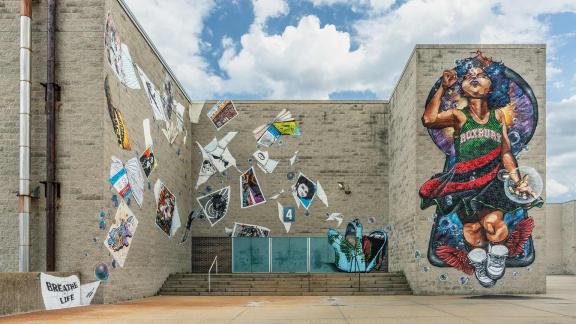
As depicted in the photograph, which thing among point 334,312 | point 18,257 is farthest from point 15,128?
point 334,312

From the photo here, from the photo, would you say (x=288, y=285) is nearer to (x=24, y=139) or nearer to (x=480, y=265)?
(x=480, y=265)

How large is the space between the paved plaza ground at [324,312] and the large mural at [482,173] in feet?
10.4

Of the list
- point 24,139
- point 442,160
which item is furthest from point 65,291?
point 442,160

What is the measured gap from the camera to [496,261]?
19.6 meters

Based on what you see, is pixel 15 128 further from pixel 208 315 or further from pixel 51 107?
pixel 208 315

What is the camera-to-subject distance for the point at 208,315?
41.6 feet

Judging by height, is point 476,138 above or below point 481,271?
above

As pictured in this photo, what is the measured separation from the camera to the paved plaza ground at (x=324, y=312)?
455 inches

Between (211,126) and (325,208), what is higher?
(211,126)

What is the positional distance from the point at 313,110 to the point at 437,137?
309 inches

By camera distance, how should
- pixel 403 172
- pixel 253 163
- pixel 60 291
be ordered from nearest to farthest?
pixel 60 291 < pixel 403 172 < pixel 253 163

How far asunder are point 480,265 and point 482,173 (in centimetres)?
337

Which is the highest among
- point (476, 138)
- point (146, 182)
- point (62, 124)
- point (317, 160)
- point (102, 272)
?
point (62, 124)

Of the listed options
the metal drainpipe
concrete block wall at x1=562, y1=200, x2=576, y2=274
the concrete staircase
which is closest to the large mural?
the concrete staircase
